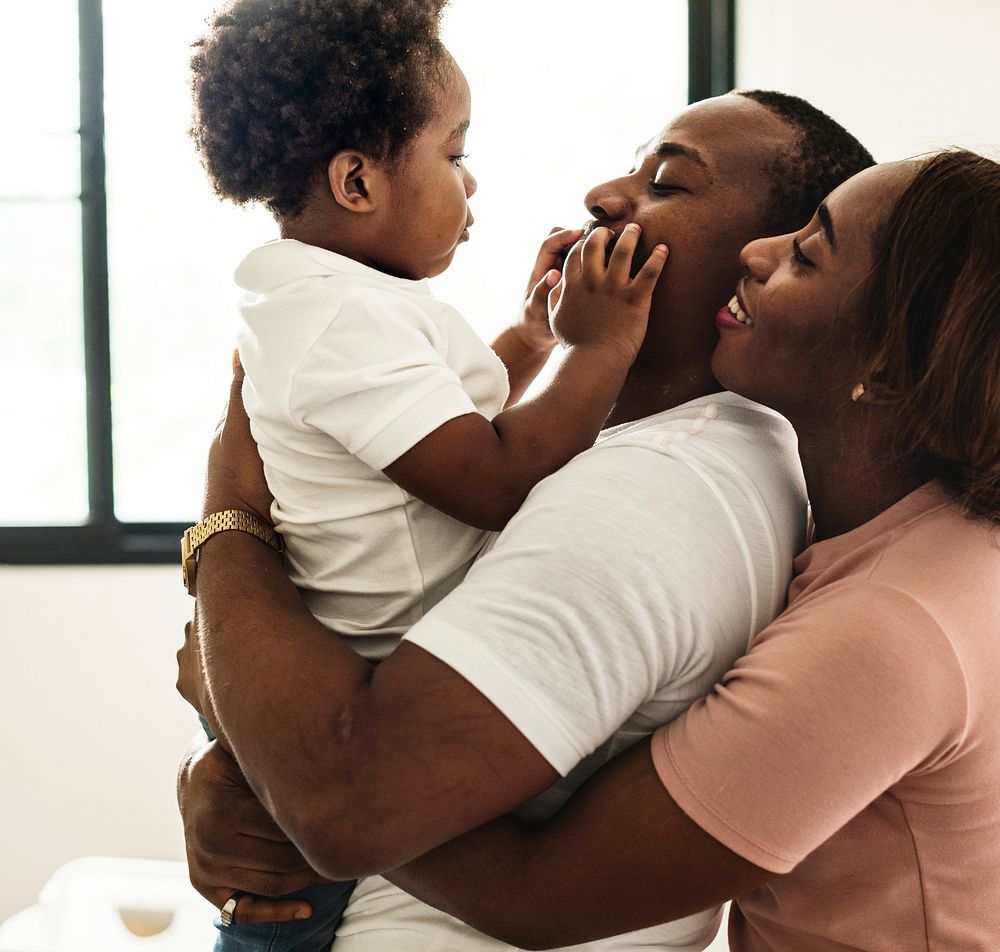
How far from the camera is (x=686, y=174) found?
44.0 inches

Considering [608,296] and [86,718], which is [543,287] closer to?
[608,296]

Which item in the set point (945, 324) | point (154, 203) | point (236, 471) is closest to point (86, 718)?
point (154, 203)

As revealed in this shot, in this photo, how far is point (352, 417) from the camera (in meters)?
0.96

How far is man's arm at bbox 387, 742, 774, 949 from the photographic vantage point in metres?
0.73

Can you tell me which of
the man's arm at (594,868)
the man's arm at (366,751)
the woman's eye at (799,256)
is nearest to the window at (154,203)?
the woman's eye at (799,256)

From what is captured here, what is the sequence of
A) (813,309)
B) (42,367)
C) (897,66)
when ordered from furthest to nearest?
(42,367) → (897,66) → (813,309)

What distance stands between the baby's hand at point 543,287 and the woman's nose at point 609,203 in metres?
0.13

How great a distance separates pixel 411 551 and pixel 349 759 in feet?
1.00

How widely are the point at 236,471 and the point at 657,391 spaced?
0.49 m

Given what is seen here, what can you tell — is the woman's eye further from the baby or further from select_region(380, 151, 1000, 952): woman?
the baby

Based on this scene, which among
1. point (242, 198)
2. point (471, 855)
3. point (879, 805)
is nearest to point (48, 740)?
point (242, 198)

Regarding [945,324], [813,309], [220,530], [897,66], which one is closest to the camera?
[945,324]

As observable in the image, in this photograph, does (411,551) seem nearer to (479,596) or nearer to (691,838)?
(479,596)

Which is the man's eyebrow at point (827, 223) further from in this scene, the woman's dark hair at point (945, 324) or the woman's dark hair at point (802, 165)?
the woman's dark hair at point (802, 165)
